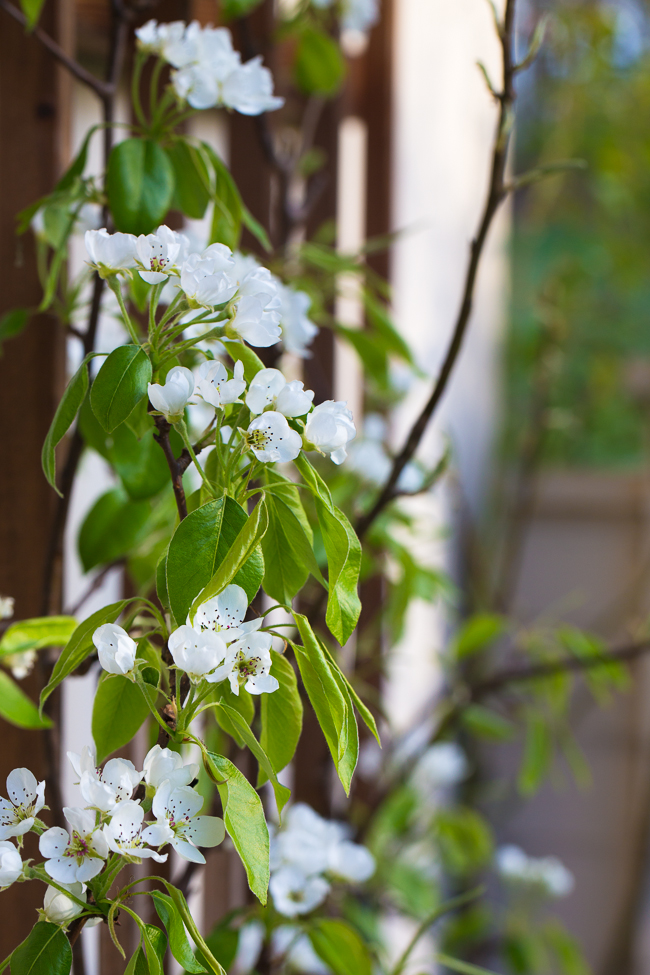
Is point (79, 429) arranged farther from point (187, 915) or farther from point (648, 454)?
point (648, 454)

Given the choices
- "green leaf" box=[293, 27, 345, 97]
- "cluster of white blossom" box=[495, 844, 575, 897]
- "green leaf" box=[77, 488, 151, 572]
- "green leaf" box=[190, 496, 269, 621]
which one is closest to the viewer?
"green leaf" box=[190, 496, 269, 621]

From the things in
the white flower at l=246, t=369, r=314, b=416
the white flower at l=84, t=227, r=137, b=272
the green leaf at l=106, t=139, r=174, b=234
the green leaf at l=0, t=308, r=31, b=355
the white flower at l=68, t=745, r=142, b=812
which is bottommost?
the white flower at l=68, t=745, r=142, b=812

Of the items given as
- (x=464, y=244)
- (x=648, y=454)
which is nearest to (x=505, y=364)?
(x=648, y=454)

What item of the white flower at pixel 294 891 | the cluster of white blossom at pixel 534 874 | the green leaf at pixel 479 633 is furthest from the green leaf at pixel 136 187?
the cluster of white blossom at pixel 534 874

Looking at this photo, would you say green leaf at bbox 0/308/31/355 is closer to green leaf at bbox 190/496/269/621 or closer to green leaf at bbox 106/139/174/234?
green leaf at bbox 106/139/174/234

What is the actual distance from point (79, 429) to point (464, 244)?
6.16ft

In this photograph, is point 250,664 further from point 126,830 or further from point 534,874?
point 534,874

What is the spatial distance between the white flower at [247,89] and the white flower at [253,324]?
0.20 m

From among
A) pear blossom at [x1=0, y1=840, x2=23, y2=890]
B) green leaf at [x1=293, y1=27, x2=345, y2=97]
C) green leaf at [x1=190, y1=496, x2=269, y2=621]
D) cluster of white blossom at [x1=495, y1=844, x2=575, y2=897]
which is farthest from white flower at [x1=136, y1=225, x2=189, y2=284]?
cluster of white blossom at [x1=495, y1=844, x2=575, y2=897]

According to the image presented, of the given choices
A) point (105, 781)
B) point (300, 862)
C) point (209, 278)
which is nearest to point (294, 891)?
point (300, 862)

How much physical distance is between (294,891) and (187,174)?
0.50 metres

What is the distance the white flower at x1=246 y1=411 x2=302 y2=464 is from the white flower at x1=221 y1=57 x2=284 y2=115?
25 cm

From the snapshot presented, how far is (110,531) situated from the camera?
22.9 inches

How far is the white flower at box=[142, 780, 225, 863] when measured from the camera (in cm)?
30
